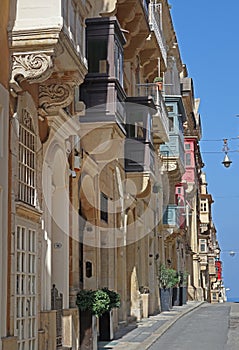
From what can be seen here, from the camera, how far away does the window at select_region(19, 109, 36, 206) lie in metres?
12.6

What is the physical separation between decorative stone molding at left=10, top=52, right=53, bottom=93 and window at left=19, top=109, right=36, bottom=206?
1249 millimetres

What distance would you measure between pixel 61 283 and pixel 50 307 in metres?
1.23

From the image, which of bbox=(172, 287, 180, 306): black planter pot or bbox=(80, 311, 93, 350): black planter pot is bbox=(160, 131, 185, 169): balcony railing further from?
bbox=(80, 311, 93, 350): black planter pot

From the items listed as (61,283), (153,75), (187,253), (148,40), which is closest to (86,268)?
(61,283)

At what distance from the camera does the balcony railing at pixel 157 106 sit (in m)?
25.0

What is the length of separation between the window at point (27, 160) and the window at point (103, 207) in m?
6.85

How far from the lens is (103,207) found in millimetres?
20469

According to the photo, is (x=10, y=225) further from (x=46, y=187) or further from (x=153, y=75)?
(x=153, y=75)

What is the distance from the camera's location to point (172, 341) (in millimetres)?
19172

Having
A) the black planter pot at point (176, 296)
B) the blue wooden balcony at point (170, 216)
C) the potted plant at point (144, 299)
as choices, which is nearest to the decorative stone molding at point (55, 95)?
the potted plant at point (144, 299)

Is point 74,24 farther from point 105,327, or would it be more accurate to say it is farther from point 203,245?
Result: point 203,245

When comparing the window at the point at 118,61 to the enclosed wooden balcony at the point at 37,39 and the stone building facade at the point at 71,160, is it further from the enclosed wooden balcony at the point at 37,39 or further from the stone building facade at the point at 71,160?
the enclosed wooden balcony at the point at 37,39

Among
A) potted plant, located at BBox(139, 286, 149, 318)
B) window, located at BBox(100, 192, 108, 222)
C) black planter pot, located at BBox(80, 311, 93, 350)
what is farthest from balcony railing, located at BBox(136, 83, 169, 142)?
black planter pot, located at BBox(80, 311, 93, 350)

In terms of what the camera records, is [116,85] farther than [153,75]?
No
